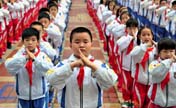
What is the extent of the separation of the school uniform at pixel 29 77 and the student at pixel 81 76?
905 mm

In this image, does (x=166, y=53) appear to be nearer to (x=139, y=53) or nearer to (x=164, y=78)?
(x=164, y=78)

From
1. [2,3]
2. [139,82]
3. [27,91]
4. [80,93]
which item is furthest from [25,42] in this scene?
[2,3]

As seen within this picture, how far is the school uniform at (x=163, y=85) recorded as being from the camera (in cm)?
405

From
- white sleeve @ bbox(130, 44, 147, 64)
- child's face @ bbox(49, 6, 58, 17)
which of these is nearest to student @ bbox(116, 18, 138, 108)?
white sleeve @ bbox(130, 44, 147, 64)

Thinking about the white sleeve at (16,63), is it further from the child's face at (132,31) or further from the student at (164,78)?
the child's face at (132,31)

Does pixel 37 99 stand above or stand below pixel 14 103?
above

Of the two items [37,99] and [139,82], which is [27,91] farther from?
[139,82]

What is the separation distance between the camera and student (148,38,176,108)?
4.03 m

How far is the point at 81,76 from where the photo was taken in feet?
11.0

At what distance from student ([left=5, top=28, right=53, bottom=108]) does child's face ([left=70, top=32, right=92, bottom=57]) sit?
3.31ft

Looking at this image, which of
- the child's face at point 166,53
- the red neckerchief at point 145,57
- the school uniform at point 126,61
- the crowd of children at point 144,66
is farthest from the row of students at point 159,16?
the child's face at point 166,53

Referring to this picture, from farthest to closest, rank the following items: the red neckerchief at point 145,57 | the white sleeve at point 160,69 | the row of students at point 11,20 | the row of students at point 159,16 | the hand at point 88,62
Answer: the row of students at point 11,20
the row of students at point 159,16
the red neckerchief at point 145,57
the white sleeve at point 160,69
the hand at point 88,62

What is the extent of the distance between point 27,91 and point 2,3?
657 cm

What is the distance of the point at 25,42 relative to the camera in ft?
14.3
